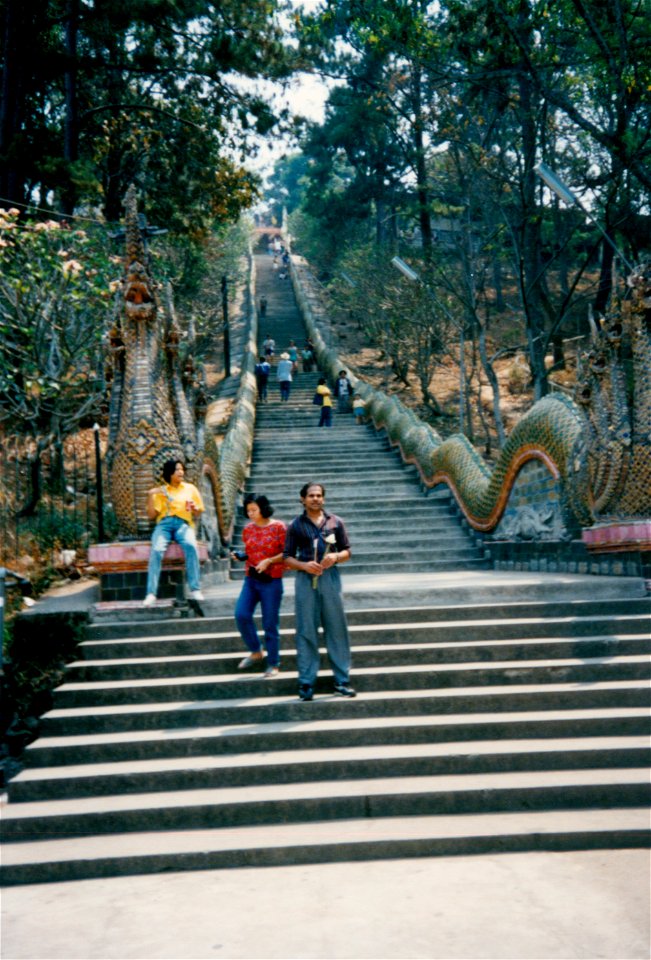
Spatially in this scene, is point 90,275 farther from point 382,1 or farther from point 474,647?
point 474,647

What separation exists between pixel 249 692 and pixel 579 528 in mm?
4543

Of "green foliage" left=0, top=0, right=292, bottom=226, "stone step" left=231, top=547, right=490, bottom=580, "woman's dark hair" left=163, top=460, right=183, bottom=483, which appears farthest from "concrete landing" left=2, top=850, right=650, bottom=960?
"green foliage" left=0, top=0, right=292, bottom=226

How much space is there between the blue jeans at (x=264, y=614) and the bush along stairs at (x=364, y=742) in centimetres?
23

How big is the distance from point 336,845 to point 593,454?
17.1 ft

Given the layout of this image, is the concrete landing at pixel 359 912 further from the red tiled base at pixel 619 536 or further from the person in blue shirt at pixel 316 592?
the red tiled base at pixel 619 536

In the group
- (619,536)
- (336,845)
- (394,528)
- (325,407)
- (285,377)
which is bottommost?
(336,845)

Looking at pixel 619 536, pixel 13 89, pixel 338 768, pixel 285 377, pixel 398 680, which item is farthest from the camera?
pixel 285 377

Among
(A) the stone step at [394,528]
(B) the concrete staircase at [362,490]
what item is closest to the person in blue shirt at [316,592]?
(B) the concrete staircase at [362,490]

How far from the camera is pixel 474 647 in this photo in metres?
7.00

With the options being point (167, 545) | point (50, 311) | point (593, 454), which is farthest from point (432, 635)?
point (50, 311)

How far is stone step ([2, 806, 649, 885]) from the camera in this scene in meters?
4.93

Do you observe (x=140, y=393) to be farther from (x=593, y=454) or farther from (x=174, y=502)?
(x=593, y=454)

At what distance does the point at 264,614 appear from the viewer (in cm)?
688

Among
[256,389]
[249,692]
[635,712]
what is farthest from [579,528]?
[256,389]
